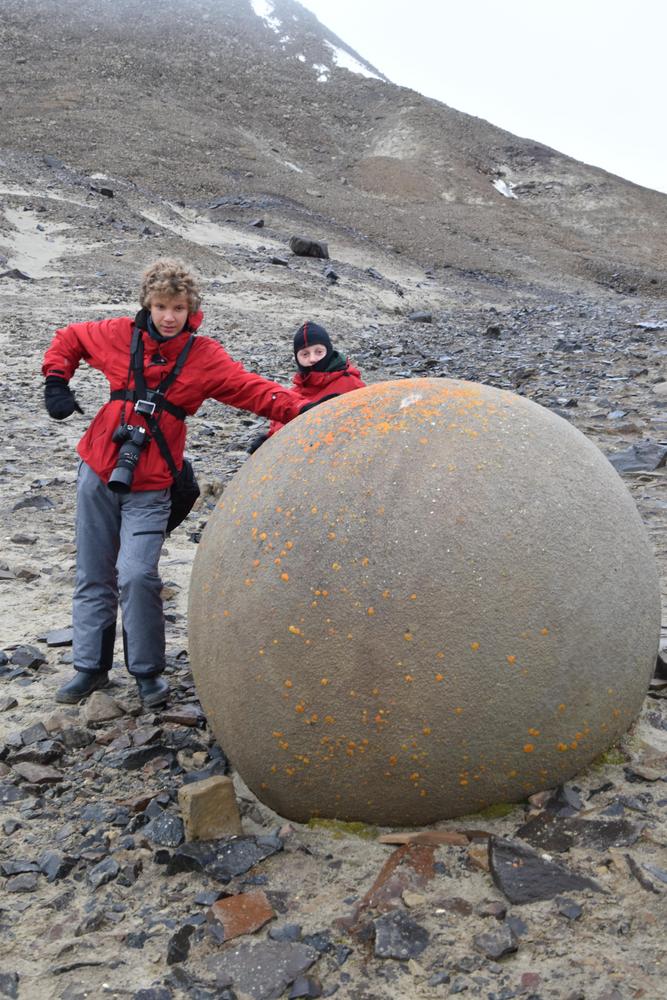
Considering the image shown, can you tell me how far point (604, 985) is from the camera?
8.47 feet

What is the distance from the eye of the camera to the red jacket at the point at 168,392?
14.1ft

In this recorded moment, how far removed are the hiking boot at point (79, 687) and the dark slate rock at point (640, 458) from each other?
4.80 metres

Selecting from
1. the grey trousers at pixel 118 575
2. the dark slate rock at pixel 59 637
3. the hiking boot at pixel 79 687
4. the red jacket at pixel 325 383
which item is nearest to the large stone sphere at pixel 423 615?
the grey trousers at pixel 118 575

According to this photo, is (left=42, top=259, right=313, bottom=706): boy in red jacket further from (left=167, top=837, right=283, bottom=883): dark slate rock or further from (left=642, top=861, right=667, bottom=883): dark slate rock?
(left=642, top=861, right=667, bottom=883): dark slate rock

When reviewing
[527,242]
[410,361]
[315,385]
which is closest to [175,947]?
[315,385]

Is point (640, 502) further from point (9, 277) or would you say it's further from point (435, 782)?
point (9, 277)

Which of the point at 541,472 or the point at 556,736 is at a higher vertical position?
the point at 541,472

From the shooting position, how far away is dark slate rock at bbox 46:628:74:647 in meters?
5.17

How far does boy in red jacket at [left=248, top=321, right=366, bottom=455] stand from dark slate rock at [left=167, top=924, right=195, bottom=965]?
2.28 metres

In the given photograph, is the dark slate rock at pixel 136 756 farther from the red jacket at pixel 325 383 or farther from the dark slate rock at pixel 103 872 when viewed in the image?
the red jacket at pixel 325 383

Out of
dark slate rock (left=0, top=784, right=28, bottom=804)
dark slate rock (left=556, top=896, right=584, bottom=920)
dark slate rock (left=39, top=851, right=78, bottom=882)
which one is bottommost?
dark slate rock (left=0, top=784, right=28, bottom=804)

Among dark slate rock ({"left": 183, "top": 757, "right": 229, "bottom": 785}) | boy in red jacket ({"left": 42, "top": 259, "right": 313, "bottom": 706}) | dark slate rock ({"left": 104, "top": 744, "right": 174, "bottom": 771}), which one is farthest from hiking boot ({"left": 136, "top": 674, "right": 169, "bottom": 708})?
dark slate rock ({"left": 183, "top": 757, "right": 229, "bottom": 785})

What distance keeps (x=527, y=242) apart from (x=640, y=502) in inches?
1286

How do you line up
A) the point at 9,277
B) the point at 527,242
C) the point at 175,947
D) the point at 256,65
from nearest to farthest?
the point at 175,947 < the point at 9,277 < the point at 527,242 < the point at 256,65
